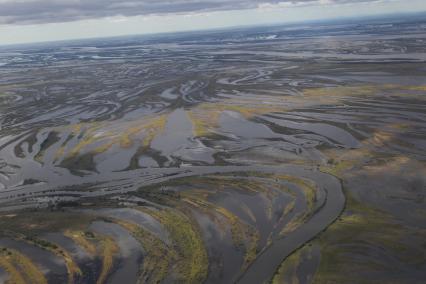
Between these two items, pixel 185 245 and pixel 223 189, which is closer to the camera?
pixel 185 245

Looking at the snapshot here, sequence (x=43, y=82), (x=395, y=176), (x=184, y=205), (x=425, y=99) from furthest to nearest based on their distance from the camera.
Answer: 1. (x=43, y=82)
2. (x=425, y=99)
3. (x=395, y=176)
4. (x=184, y=205)

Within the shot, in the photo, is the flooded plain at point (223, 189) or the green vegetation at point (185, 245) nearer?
the green vegetation at point (185, 245)

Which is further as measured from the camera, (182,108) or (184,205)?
(182,108)

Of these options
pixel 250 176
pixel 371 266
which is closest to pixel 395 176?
pixel 250 176

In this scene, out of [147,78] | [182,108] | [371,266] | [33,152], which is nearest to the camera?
[371,266]

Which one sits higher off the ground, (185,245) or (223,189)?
(185,245)

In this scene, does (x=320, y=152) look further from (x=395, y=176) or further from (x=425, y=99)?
(x=425, y=99)

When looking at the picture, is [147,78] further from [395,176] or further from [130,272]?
[130,272]

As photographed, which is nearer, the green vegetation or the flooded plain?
the green vegetation
